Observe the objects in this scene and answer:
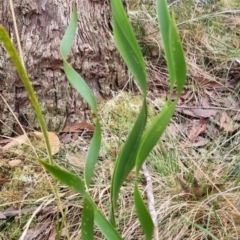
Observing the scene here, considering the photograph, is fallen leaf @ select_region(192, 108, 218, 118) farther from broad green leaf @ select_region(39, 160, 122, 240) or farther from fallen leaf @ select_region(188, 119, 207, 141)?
broad green leaf @ select_region(39, 160, 122, 240)

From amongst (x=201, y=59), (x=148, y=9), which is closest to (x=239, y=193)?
(x=201, y=59)

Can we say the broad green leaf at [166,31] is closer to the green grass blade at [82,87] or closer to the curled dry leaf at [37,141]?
the green grass blade at [82,87]

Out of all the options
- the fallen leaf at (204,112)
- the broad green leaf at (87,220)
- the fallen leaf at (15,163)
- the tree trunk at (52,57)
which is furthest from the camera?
the fallen leaf at (204,112)

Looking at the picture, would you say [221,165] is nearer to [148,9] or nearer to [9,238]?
[9,238]

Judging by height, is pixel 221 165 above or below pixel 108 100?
below

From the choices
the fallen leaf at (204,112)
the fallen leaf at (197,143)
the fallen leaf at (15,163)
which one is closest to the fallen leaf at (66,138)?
the fallen leaf at (15,163)

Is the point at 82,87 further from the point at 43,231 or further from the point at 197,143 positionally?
the point at 197,143

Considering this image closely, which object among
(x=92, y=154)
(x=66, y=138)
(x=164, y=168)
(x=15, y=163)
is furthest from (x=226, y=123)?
(x=92, y=154)

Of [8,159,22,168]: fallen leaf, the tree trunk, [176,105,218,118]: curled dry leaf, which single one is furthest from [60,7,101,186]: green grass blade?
[176,105,218,118]: curled dry leaf
